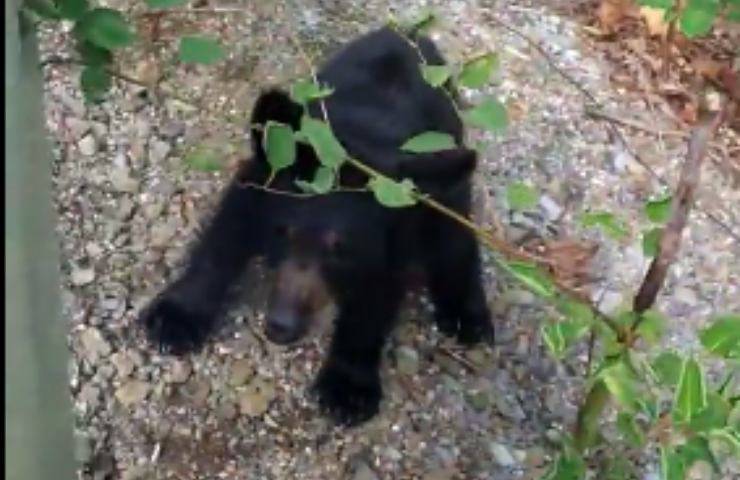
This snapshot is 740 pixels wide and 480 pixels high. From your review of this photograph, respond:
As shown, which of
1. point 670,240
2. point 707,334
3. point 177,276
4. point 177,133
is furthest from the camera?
point 177,133

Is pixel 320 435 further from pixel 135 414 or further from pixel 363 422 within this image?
pixel 135 414

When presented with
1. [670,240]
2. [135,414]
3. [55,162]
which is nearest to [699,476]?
[670,240]

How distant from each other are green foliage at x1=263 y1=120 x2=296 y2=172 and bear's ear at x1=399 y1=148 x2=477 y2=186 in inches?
25.2

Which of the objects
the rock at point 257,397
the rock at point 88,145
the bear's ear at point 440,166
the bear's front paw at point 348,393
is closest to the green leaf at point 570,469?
the bear's ear at point 440,166

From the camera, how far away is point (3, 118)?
1.75 metres

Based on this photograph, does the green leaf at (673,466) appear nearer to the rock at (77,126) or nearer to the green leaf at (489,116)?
the green leaf at (489,116)

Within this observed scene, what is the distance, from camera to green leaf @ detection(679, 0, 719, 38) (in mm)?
2336

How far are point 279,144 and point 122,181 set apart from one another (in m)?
1.27

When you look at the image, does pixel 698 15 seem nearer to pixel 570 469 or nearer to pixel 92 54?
pixel 570 469

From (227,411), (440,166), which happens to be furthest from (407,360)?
(440,166)

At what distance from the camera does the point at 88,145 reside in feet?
11.1

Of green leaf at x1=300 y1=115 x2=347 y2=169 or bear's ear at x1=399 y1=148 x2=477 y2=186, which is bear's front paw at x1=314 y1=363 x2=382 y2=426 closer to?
bear's ear at x1=399 y1=148 x2=477 y2=186

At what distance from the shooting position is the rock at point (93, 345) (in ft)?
10.1

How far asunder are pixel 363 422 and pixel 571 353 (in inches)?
21.0
